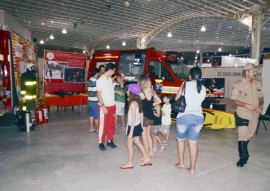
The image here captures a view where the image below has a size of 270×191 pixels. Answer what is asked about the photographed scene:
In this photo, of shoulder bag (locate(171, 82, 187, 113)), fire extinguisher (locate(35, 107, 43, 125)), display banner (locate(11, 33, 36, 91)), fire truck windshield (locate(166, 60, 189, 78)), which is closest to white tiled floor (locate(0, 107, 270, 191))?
shoulder bag (locate(171, 82, 187, 113))

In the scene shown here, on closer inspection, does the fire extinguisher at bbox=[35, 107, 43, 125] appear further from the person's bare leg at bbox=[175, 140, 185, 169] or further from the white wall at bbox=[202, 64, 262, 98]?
the white wall at bbox=[202, 64, 262, 98]

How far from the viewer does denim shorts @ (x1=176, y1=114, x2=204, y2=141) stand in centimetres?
398

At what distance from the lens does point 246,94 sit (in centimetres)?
444

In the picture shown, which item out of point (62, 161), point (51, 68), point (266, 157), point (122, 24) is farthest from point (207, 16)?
point (62, 161)

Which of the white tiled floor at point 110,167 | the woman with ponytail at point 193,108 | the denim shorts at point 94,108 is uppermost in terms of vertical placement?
the woman with ponytail at point 193,108

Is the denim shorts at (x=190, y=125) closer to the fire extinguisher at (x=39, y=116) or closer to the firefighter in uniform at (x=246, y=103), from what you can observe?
the firefighter in uniform at (x=246, y=103)

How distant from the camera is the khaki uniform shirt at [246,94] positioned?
4441 millimetres

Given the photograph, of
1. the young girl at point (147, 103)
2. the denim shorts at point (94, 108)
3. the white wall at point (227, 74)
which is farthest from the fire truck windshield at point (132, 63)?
the white wall at point (227, 74)

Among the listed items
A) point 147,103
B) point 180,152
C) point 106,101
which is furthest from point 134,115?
point 106,101

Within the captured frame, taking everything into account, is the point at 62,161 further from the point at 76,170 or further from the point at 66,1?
the point at 66,1

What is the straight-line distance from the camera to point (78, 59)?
1114 centimetres

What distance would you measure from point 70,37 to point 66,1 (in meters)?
11.6

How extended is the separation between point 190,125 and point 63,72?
769cm

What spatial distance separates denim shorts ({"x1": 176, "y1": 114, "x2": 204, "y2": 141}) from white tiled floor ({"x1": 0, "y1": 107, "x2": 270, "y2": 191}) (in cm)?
68
